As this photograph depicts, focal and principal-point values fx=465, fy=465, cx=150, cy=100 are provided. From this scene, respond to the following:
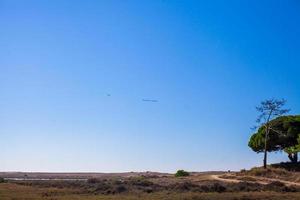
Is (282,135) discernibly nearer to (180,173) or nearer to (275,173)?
(275,173)

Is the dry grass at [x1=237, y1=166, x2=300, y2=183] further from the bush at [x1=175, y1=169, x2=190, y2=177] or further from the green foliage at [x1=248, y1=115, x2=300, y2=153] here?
the bush at [x1=175, y1=169, x2=190, y2=177]

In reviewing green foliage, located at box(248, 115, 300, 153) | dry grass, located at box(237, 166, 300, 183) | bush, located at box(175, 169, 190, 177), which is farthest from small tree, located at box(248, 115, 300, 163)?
bush, located at box(175, 169, 190, 177)

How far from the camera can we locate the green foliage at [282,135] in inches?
2623

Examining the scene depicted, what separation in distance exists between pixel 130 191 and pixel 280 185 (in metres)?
15.4

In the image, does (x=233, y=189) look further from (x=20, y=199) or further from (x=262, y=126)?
(x=262, y=126)

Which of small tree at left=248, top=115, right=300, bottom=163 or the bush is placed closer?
small tree at left=248, top=115, right=300, bottom=163

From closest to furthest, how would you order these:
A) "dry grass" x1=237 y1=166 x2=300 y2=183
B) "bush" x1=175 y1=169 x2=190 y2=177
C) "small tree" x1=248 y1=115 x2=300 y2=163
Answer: "dry grass" x1=237 y1=166 x2=300 y2=183 → "small tree" x1=248 y1=115 x2=300 y2=163 → "bush" x1=175 y1=169 x2=190 y2=177

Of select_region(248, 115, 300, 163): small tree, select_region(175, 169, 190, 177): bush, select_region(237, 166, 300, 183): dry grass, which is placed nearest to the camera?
select_region(237, 166, 300, 183): dry grass

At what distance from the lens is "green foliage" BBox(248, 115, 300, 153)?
66625 mm

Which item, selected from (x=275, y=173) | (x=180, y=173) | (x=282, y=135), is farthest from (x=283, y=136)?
(x=180, y=173)

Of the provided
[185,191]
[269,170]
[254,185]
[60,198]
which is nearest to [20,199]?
[60,198]

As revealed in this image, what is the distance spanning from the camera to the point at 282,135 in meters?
66.9

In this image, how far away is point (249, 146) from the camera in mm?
73375

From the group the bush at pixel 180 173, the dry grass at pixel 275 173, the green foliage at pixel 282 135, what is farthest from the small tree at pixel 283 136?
the bush at pixel 180 173
